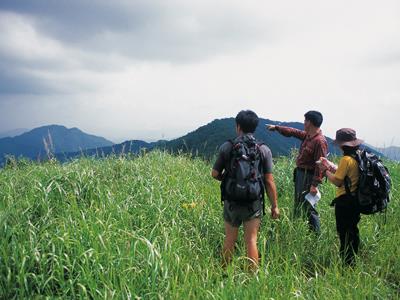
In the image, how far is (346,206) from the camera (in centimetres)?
543

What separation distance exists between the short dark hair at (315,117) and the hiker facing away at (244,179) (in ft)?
5.23

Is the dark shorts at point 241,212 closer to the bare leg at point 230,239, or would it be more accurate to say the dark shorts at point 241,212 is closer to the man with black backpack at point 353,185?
the bare leg at point 230,239

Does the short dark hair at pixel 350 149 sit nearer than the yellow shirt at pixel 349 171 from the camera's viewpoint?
No

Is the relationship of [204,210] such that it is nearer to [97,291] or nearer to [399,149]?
[97,291]

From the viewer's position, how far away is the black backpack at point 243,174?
489 cm

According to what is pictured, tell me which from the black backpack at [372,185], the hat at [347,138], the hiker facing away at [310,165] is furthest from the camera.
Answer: the hiker facing away at [310,165]

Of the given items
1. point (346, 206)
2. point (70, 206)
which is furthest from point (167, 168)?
point (346, 206)

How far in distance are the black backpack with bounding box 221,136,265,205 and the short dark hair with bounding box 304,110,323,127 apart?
1.73 m

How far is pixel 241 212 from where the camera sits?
5059 millimetres

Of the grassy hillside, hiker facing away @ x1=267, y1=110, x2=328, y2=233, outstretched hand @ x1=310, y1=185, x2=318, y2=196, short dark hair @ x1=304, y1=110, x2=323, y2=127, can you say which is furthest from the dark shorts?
short dark hair @ x1=304, y1=110, x2=323, y2=127

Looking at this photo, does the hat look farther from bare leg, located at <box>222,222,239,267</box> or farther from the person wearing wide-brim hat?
bare leg, located at <box>222,222,239,267</box>

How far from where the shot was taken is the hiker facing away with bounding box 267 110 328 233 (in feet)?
20.9

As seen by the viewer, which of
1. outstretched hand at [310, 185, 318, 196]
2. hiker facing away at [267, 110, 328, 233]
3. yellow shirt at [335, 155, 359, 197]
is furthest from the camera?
hiker facing away at [267, 110, 328, 233]

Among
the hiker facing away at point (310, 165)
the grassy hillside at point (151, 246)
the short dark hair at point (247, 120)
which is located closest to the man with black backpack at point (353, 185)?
the grassy hillside at point (151, 246)
